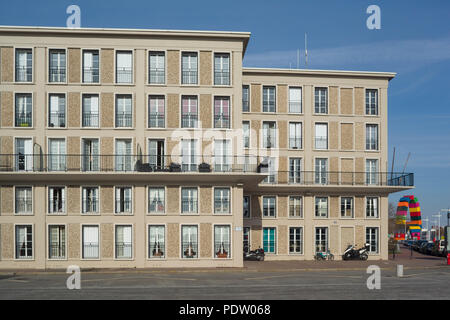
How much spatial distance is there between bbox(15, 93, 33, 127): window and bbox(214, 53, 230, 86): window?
479 inches

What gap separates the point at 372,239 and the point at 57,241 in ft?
80.8

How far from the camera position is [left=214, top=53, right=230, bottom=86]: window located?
32.7m

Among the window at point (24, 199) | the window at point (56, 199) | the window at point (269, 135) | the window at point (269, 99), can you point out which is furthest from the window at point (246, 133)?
the window at point (24, 199)

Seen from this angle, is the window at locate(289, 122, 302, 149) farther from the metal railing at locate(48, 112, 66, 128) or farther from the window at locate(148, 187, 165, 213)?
the metal railing at locate(48, 112, 66, 128)

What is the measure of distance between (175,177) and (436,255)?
29.7 meters

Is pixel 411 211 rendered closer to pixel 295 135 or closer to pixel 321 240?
pixel 321 240

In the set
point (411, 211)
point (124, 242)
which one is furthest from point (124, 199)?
point (411, 211)

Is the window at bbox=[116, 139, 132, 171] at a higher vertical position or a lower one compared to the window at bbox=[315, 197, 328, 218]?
higher

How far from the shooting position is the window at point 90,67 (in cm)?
3206

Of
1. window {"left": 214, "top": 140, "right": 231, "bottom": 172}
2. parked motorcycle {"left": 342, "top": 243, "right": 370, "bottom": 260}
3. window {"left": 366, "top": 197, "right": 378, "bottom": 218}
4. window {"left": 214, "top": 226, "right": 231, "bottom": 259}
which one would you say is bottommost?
parked motorcycle {"left": 342, "top": 243, "right": 370, "bottom": 260}

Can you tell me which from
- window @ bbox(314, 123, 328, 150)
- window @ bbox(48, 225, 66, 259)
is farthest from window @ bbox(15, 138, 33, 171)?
window @ bbox(314, 123, 328, 150)

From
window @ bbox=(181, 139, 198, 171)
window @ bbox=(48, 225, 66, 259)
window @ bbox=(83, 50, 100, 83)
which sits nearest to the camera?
window @ bbox=(48, 225, 66, 259)

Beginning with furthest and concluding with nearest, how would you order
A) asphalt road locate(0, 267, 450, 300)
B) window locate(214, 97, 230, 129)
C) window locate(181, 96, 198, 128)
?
window locate(214, 97, 230, 129)
window locate(181, 96, 198, 128)
asphalt road locate(0, 267, 450, 300)

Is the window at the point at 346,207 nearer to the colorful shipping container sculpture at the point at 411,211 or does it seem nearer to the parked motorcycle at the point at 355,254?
the parked motorcycle at the point at 355,254
